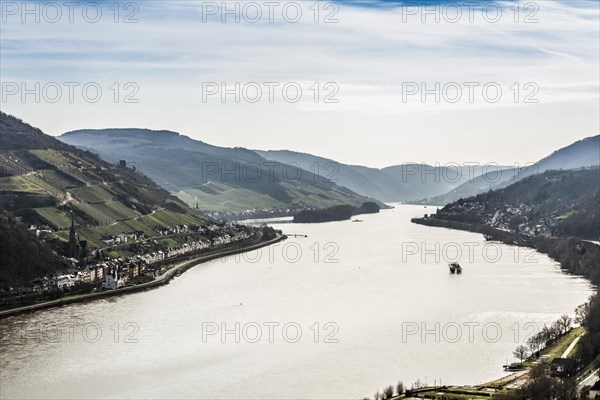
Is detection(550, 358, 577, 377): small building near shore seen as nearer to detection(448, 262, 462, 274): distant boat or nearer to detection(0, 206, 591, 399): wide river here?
detection(0, 206, 591, 399): wide river

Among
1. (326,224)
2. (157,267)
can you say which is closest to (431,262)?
(157,267)

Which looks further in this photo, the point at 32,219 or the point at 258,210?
the point at 258,210

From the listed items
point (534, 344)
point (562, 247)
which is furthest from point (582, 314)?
point (562, 247)

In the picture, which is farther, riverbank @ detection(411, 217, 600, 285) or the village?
riverbank @ detection(411, 217, 600, 285)

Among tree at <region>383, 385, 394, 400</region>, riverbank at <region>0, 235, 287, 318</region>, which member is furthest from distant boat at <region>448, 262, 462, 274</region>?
tree at <region>383, 385, 394, 400</region>

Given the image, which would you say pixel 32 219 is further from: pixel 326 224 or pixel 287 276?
pixel 326 224

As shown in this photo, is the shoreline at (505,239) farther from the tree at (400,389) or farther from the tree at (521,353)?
the tree at (400,389)
